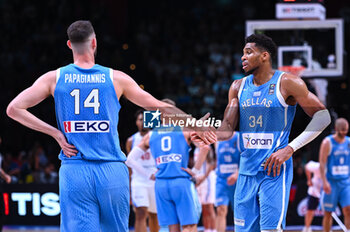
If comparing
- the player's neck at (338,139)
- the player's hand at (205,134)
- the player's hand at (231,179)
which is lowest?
the player's hand at (231,179)

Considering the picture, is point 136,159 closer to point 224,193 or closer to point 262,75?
point 224,193

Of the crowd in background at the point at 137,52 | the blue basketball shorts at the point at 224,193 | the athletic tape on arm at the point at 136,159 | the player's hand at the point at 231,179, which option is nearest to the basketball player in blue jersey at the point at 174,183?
the athletic tape on arm at the point at 136,159

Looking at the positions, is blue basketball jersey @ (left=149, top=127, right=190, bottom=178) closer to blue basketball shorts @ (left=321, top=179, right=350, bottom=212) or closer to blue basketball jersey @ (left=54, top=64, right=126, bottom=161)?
blue basketball jersey @ (left=54, top=64, right=126, bottom=161)

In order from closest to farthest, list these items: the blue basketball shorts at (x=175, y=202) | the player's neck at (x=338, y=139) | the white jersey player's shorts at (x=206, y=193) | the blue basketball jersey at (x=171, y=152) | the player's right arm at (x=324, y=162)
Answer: the blue basketball shorts at (x=175, y=202)
the blue basketball jersey at (x=171, y=152)
the player's right arm at (x=324, y=162)
the player's neck at (x=338, y=139)
the white jersey player's shorts at (x=206, y=193)

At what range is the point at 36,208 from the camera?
41.2 feet

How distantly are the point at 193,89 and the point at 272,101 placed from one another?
11.1 m

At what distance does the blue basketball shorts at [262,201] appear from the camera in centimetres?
519

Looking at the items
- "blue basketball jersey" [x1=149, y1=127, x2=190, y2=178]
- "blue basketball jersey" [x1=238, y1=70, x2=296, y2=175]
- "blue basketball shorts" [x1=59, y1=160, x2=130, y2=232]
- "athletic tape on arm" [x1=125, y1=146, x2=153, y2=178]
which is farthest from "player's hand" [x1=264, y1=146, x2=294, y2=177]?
"athletic tape on arm" [x1=125, y1=146, x2=153, y2=178]

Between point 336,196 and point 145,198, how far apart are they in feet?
10.7

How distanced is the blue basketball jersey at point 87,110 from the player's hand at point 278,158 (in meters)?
1.41

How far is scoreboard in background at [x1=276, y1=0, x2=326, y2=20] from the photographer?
34.8ft

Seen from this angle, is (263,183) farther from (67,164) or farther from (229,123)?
(67,164)

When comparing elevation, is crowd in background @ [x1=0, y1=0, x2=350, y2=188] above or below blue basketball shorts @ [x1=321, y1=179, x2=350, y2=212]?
above

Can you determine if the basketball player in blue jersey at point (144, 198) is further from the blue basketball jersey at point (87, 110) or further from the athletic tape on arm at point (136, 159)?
the blue basketball jersey at point (87, 110)
